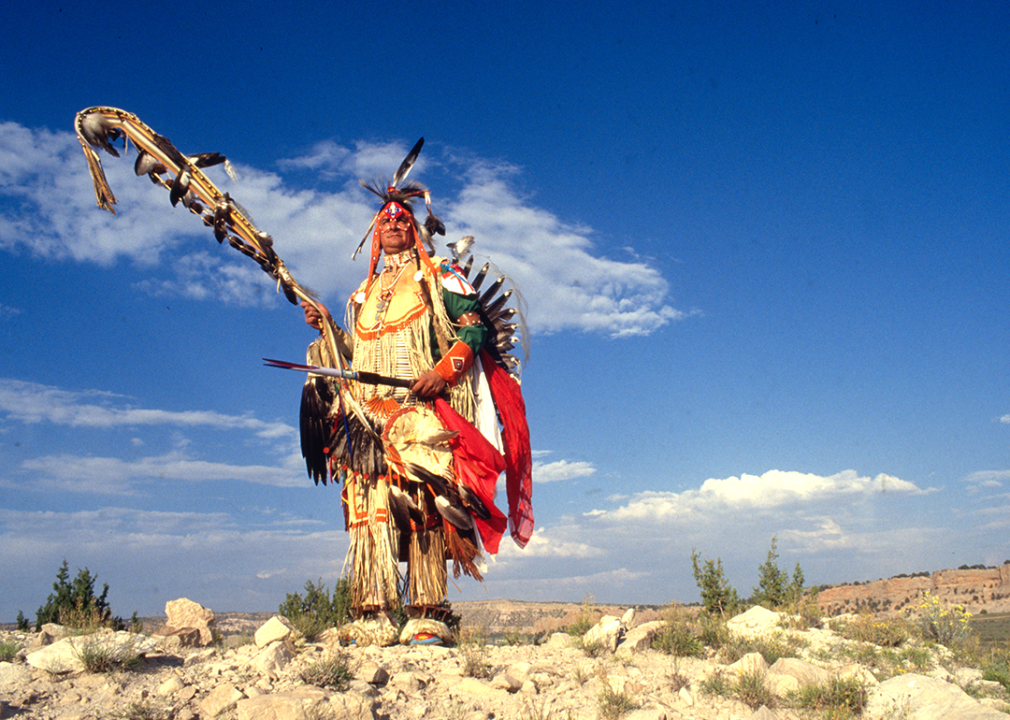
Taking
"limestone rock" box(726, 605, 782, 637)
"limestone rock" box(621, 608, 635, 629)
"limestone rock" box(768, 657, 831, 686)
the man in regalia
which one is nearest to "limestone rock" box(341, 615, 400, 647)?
the man in regalia

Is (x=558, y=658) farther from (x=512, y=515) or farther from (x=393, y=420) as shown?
(x=393, y=420)

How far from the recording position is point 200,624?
6754mm

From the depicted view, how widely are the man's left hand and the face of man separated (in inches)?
62.9

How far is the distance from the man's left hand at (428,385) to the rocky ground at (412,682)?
2.32 m

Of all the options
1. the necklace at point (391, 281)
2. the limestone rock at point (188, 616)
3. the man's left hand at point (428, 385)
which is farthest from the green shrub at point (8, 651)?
the necklace at point (391, 281)

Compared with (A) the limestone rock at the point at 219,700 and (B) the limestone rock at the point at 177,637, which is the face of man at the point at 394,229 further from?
(A) the limestone rock at the point at 219,700

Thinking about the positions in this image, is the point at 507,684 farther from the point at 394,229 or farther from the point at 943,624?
the point at 943,624

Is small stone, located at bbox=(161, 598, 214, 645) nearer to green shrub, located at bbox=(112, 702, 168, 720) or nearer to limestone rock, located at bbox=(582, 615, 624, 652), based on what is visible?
green shrub, located at bbox=(112, 702, 168, 720)

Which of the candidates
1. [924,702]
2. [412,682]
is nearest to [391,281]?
[412,682]

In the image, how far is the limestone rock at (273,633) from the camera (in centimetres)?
620

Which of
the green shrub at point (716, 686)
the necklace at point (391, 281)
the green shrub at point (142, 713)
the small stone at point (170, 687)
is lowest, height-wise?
the green shrub at point (716, 686)

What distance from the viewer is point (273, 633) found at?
6258mm

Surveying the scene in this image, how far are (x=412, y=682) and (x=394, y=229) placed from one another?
452cm

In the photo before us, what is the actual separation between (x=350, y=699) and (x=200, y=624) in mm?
2997
